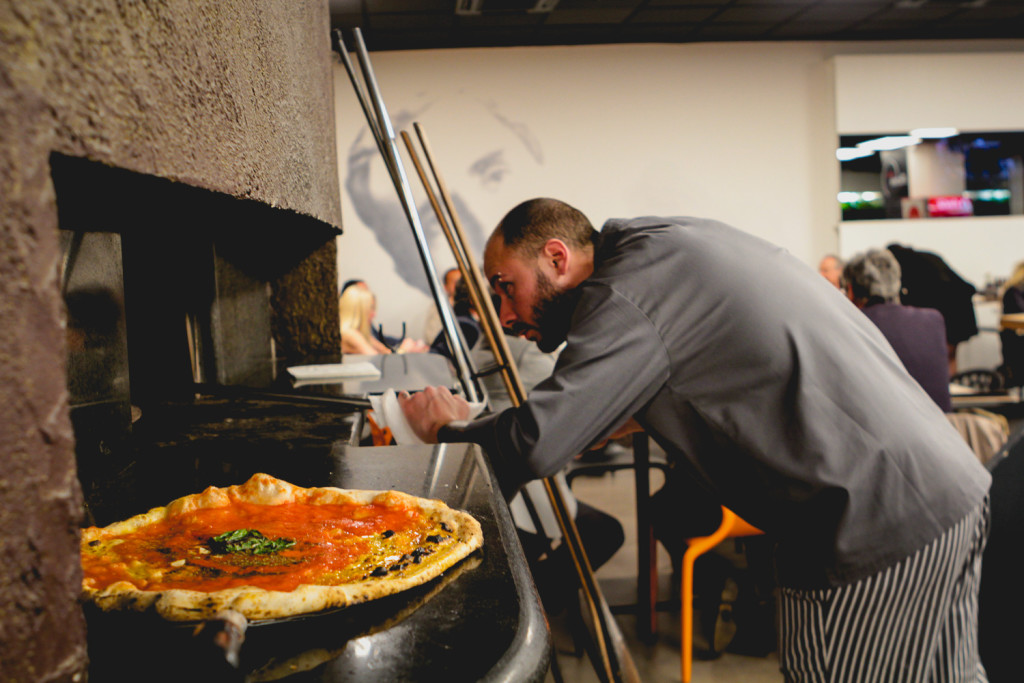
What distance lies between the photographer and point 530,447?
127 centimetres

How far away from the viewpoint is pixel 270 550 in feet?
3.02

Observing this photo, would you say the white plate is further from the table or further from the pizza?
the table

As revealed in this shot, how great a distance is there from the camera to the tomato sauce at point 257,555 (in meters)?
0.82

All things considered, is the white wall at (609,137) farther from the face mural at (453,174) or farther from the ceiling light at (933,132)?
the ceiling light at (933,132)

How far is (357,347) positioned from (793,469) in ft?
12.5

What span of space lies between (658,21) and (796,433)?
5.16 metres

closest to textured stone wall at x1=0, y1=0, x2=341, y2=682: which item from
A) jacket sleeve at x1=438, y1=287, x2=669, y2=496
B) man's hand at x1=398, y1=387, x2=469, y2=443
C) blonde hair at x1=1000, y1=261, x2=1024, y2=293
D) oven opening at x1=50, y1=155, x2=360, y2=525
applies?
oven opening at x1=50, y1=155, x2=360, y2=525

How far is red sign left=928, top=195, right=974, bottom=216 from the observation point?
6395 mm

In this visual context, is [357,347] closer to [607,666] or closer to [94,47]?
[607,666]

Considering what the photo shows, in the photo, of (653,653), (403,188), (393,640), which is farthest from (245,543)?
(653,653)

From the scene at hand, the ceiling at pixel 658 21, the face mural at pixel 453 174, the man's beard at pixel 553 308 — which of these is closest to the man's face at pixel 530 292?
the man's beard at pixel 553 308

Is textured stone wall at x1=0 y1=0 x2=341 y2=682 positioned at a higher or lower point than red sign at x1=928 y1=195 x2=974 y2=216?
lower

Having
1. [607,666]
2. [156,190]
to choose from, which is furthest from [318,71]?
[607,666]

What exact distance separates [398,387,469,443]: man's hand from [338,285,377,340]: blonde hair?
11.3 feet
